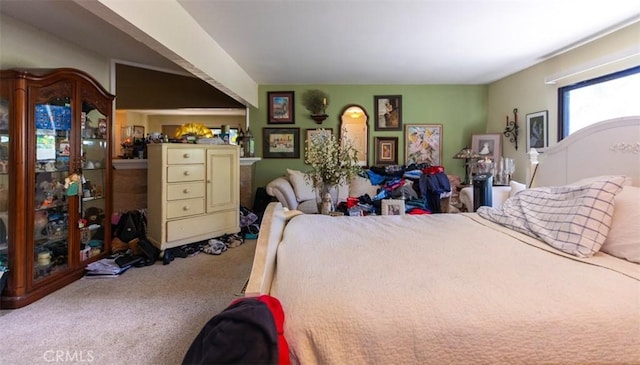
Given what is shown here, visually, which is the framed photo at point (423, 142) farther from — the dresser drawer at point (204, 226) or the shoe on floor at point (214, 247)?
the shoe on floor at point (214, 247)

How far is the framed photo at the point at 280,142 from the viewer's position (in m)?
4.75

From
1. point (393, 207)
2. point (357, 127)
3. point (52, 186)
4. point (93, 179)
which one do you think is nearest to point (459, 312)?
point (393, 207)

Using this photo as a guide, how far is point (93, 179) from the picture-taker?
2805 mm

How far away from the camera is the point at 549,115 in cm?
350

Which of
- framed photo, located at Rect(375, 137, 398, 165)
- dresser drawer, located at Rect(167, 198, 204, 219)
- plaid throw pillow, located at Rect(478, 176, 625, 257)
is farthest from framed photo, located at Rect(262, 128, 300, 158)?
plaid throw pillow, located at Rect(478, 176, 625, 257)

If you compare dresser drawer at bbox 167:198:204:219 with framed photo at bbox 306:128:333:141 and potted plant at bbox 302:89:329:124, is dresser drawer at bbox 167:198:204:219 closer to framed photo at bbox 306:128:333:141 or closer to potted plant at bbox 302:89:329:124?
framed photo at bbox 306:128:333:141

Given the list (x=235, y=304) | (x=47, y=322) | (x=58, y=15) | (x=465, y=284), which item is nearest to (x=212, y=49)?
(x=58, y=15)

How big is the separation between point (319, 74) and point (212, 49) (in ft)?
5.50

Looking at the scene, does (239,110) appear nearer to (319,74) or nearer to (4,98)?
(319,74)

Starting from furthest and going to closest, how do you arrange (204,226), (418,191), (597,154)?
1. (418,191)
2. (204,226)
3. (597,154)

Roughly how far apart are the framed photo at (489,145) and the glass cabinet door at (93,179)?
15.9ft

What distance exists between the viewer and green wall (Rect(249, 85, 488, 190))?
15.4 feet

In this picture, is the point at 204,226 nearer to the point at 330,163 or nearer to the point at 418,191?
the point at 330,163

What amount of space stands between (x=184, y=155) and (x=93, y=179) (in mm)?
838
